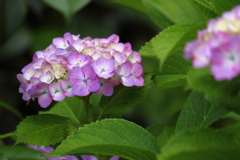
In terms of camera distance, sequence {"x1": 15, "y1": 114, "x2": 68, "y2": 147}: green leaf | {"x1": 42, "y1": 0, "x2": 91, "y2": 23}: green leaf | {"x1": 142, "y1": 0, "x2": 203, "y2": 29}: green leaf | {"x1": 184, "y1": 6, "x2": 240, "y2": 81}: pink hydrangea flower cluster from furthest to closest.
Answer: {"x1": 42, "y1": 0, "x2": 91, "y2": 23}: green leaf
{"x1": 142, "y1": 0, "x2": 203, "y2": 29}: green leaf
{"x1": 15, "y1": 114, "x2": 68, "y2": 147}: green leaf
{"x1": 184, "y1": 6, "x2": 240, "y2": 81}: pink hydrangea flower cluster

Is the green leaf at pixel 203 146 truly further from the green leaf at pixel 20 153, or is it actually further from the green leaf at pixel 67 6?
the green leaf at pixel 67 6

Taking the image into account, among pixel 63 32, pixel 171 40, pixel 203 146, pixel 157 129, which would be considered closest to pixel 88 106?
pixel 157 129

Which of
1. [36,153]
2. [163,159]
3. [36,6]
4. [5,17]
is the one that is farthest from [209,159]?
[36,6]

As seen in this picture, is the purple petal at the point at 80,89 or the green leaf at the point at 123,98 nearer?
the purple petal at the point at 80,89

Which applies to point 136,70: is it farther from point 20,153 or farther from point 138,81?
point 20,153

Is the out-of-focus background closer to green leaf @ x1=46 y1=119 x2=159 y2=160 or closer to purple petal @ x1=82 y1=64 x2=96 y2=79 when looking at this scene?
purple petal @ x1=82 y1=64 x2=96 y2=79

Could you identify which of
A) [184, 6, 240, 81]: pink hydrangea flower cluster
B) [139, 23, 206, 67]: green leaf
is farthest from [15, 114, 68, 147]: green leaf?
[184, 6, 240, 81]: pink hydrangea flower cluster

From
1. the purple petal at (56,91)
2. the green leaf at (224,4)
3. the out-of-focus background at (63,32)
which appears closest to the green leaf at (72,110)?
the purple petal at (56,91)
